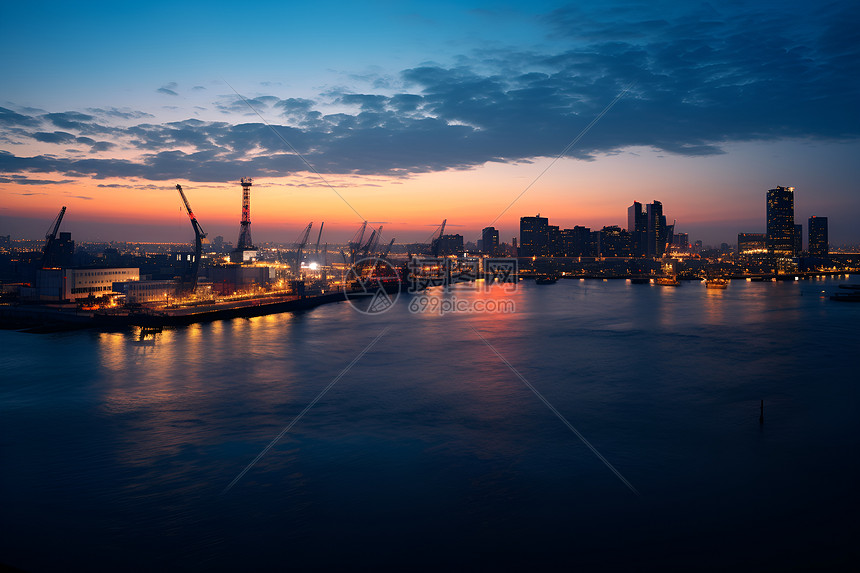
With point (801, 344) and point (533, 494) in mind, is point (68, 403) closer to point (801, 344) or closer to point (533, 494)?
point (533, 494)

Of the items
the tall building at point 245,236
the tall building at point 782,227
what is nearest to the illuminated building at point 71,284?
the tall building at point 245,236

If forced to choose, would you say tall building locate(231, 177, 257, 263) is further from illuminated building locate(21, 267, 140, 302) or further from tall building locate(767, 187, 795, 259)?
tall building locate(767, 187, 795, 259)

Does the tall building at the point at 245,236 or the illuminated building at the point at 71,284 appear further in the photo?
the tall building at the point at 245,236

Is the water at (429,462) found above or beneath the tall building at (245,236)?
beneath

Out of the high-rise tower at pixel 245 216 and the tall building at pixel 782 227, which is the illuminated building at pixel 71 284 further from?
the tall building at pixel 782 227

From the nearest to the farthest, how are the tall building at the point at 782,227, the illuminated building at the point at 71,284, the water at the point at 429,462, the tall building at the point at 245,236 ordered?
the water at the point at 429,462
the illuminated building at the point at 71,284
the tall building at the point at 245,236
the tall building at the point at 782,227

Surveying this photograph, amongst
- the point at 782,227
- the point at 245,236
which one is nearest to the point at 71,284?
the point at 245,236

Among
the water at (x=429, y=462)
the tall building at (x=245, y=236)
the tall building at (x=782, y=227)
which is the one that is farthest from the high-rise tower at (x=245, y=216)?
the tall building at (x=782, y=227)

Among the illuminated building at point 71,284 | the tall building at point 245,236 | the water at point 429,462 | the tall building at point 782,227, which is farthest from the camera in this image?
the tall building at point 782,227
